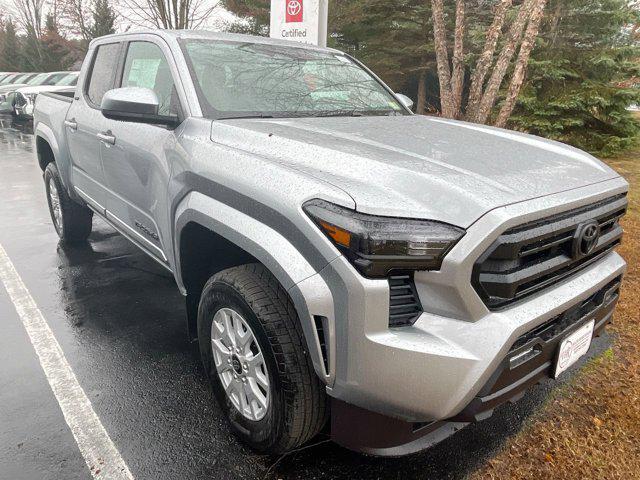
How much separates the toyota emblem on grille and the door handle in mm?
2783

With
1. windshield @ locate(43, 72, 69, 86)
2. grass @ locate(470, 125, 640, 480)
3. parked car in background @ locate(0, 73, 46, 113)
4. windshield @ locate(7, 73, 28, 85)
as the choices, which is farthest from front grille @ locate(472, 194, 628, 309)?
windshield @ locate(7, 73, 28, 85)

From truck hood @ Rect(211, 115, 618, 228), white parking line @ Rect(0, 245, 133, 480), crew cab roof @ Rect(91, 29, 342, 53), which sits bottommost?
white parking line @ Rect(0, 245, 133, 480)

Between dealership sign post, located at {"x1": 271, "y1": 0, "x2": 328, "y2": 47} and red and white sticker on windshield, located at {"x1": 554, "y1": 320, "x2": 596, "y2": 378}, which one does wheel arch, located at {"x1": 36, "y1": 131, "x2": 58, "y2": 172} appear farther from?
red and white sticker on windshield, located at {"x1": 554, "y1": 320, "x2": 596, "y2": 378}

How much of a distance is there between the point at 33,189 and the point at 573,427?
7.84m

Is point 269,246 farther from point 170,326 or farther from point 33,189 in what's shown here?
point 33,189

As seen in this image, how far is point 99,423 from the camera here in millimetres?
2557

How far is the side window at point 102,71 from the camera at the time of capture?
3.87 meters

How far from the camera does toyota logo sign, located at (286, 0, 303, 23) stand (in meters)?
7.18

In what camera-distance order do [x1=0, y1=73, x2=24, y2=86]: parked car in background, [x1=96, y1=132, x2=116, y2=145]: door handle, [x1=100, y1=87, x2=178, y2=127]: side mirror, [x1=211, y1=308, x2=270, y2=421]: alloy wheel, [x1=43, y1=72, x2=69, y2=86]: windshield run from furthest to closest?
[x1=0, y1=73, x2=24, y2=86]: parked car in background → [x1=43, y1=72, x2=69, y2=86]: windshield → [x1=96, y1=132, x2=116, y2=145]: door handle → [x1=100, y1=87, x2=178, y2=127]: side mirror → [x1=211, y1=308, x2=270, y2=421]: alloy wheel

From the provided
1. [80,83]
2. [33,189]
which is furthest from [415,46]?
[80,83]

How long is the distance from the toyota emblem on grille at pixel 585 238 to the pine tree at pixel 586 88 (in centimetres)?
853

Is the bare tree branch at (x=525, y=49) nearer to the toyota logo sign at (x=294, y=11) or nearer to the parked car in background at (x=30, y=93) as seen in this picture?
the toyota logo sign at (x=294, y=11)

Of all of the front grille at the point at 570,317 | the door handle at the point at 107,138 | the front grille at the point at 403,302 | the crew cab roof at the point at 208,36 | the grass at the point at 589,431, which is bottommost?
the grass at the point at 589,431

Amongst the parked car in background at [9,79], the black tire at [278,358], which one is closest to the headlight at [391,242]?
the black tire at [278,358]
